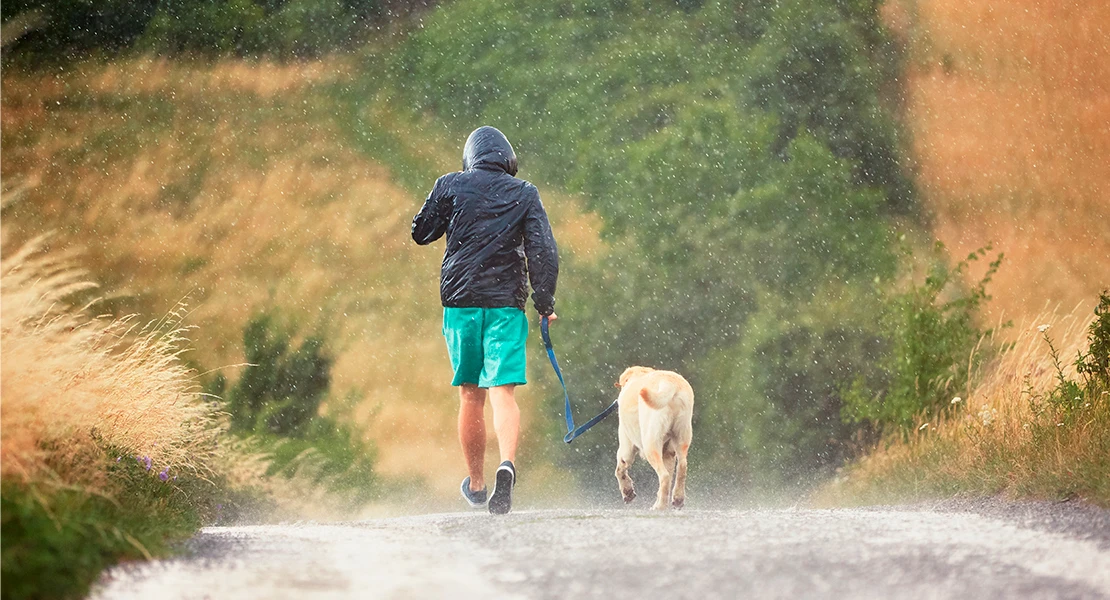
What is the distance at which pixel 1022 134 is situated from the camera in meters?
13.0

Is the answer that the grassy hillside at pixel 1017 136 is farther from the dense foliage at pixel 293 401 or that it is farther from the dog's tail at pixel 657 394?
the dense foliage at pixel 293 401

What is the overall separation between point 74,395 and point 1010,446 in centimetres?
464

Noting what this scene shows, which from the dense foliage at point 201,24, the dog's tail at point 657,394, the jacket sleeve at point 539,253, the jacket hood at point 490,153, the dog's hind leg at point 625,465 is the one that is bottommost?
the dog's hind leg at point 625,465

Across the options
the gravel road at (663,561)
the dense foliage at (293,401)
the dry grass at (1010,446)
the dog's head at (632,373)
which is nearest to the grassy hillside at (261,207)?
A: the dense foliage at (293,401)

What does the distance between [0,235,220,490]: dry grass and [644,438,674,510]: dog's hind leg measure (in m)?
2.46

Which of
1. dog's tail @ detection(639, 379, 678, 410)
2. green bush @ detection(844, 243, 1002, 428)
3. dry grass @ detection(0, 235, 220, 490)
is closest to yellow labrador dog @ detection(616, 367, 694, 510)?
dog's tail @ detection(639, 379, 678, 410)

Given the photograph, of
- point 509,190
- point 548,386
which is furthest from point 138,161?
point 509,190

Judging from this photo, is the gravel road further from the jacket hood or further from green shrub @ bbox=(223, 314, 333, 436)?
green shrub @ bbox=(223, 314, 333, 436)

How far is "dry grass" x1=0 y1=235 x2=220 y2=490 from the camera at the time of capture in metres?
4.44

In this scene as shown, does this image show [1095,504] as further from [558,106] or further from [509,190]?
[558,106]

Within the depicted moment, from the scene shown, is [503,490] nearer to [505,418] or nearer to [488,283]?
[505,418]

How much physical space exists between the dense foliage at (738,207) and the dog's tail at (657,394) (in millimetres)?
3972

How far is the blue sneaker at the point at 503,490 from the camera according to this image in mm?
6062

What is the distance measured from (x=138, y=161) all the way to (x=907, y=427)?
983 cm
